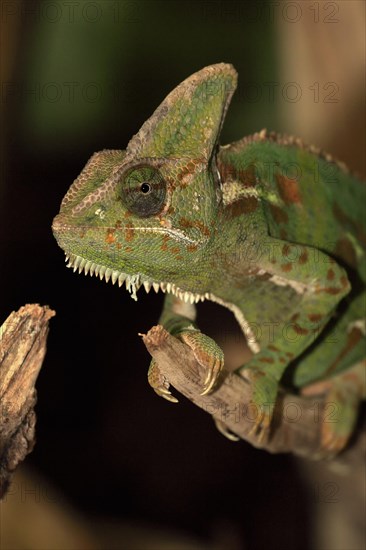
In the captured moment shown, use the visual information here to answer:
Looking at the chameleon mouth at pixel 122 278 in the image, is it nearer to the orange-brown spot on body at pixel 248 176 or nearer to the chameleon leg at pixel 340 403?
the orange-brown spot on body at pixel 248 176

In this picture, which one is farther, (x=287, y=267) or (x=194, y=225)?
(x=287, y=267)

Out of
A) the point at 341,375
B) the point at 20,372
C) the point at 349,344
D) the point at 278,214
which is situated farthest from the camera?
the point at 341,375

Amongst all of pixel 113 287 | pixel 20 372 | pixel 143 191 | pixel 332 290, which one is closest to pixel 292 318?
pixel 332 290

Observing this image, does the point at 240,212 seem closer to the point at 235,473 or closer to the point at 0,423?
the point at 0,423

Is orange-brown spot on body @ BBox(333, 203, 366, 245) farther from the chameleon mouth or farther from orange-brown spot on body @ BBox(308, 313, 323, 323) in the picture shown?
the chameleon mouth

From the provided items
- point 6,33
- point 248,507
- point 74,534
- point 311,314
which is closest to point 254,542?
point 248,507

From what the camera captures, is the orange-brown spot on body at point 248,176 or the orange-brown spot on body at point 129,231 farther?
the orange-brown spot on body at point 248,176

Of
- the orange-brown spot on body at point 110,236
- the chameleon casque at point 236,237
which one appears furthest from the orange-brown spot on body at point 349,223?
the orange-brown spot on body at point 110,236

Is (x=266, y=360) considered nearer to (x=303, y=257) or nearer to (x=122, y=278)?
(x=303, y=257)

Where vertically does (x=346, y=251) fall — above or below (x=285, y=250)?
below

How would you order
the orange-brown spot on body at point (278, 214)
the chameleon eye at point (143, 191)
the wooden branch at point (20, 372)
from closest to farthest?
the wooden branch at point (20, 372) → the chameleon eye at point (143, 191) → the orange-brown spot on body at point (278, 214)
